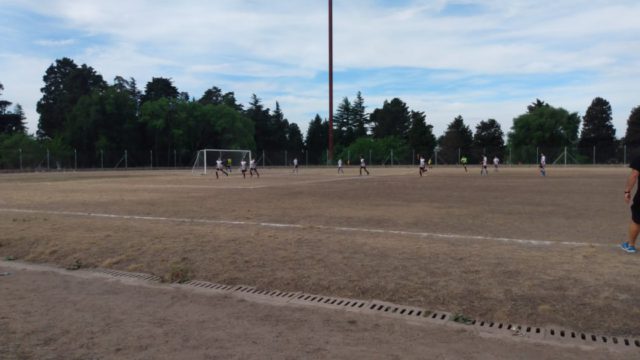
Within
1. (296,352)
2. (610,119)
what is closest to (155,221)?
(296,352)

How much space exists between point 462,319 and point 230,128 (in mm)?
71628

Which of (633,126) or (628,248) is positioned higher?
(633,126)

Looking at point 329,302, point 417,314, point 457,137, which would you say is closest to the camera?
point 417,314

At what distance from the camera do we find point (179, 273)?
6359 millimetres

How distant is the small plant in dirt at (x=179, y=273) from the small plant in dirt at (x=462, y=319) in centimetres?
327

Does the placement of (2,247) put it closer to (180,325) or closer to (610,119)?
(180,325)

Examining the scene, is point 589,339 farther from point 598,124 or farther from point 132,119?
point 598,124

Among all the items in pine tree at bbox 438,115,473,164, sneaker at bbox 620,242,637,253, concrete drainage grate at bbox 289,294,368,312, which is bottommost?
concrete drainage grate at bbox 289,294,368,312

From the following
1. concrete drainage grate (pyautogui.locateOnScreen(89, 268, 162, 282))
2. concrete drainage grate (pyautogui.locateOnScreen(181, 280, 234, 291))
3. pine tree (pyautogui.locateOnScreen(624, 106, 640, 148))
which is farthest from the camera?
pine tree (pyautogui.locateOnScreen(624, 106, 640, 148))

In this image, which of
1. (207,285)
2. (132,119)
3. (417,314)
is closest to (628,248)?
(417,314)

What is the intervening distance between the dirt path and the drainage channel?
157mm

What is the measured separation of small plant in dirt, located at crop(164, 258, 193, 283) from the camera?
625 centimetres

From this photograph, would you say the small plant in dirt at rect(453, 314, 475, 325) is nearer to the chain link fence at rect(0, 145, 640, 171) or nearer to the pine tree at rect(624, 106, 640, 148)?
the chain link fence at rect(0, 145, 640, 171)

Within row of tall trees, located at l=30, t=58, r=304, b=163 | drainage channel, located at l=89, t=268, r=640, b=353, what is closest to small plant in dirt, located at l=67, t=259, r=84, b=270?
drainage channel, located at l=89, t=268, r=640, b=353
